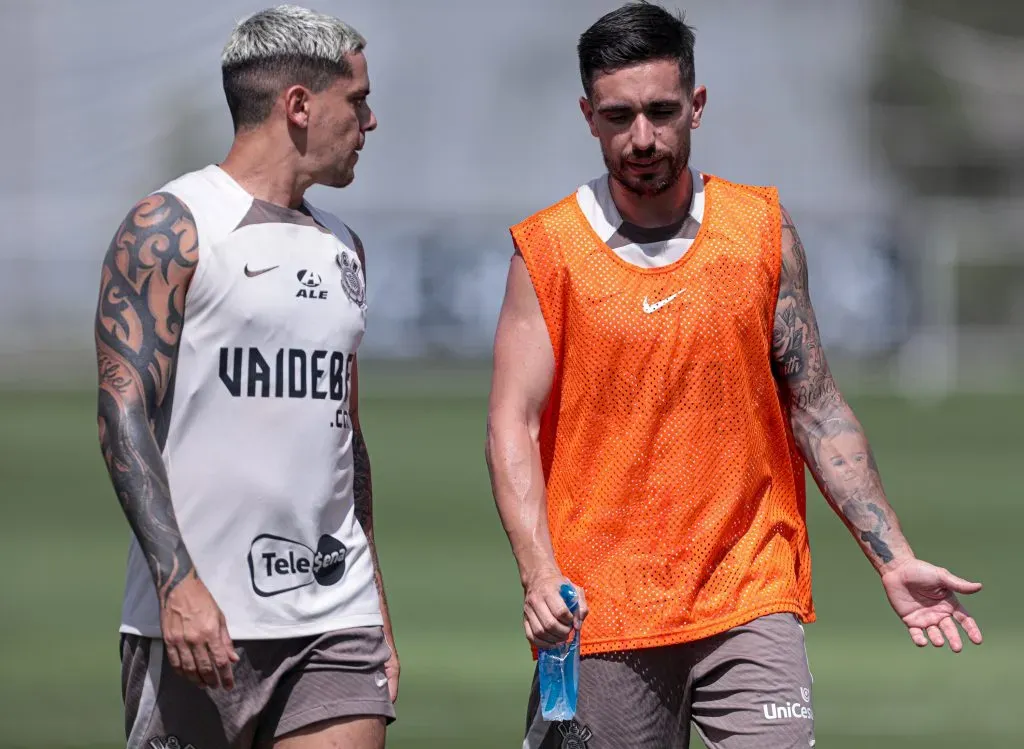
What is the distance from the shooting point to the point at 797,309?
5.58m

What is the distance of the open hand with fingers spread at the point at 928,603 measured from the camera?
17.7 feet

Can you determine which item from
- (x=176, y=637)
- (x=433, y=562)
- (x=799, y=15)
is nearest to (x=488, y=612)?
(x=433, y=562)

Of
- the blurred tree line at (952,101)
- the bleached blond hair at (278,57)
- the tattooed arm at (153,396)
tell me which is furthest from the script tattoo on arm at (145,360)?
the blurred tree line at (952,101)

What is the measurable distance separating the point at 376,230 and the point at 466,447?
505 inches

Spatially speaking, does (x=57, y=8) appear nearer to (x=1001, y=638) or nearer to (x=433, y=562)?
(x=433, y=562)

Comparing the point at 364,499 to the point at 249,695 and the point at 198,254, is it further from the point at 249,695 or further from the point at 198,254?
the point at 198,254

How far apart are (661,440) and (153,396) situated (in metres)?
1.49

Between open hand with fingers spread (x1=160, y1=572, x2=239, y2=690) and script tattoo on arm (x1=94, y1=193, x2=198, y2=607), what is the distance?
0.05m

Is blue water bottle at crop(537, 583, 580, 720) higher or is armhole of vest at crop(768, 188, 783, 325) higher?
armhole of vest at crop(768, 188, 783, 325)

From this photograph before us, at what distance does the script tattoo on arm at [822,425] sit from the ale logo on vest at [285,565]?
1505mm

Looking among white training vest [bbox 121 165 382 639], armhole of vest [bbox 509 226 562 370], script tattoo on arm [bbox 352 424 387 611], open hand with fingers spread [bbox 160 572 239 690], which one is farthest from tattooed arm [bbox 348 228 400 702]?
open hand with fingers spread [bbox 160 572 239 690]

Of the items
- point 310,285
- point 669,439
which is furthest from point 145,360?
point 669,439

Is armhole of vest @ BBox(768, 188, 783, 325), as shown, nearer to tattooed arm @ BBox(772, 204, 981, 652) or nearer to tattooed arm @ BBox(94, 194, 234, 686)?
tattooed arm @ BBox(772, 204, 981, 652)

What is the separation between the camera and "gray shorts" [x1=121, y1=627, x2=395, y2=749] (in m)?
4.90
